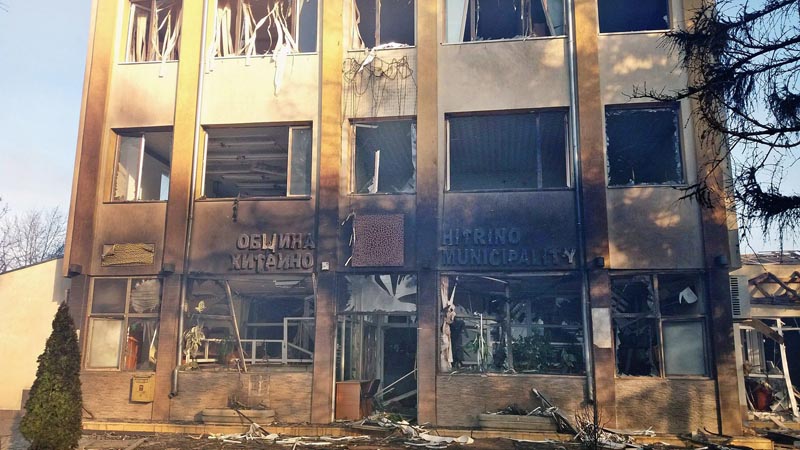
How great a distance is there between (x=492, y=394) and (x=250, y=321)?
7.40 m

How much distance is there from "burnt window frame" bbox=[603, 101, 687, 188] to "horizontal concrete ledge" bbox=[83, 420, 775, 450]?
537cm

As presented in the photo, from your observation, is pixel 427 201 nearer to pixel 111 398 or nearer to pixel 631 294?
pixel 631 294

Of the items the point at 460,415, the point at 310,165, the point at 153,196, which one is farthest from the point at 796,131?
the point at 153,196

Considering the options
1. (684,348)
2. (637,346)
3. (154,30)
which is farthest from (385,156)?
(684,348)

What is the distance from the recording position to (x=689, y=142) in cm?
1423

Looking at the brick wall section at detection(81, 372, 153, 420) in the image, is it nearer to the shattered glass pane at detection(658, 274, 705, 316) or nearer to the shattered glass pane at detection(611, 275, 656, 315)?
the shattered glass pane at detection(611, 275, 656, 315)

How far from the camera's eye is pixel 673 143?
14.6 meters

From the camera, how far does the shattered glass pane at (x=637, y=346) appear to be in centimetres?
1373

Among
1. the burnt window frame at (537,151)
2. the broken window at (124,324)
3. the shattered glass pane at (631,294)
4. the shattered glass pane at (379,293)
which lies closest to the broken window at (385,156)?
the burnt window frame at (537,151)

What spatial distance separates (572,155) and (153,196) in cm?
1066

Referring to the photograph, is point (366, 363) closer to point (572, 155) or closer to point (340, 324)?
point (340, 324)

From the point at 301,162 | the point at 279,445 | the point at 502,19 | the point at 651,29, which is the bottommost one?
the point at 279,445

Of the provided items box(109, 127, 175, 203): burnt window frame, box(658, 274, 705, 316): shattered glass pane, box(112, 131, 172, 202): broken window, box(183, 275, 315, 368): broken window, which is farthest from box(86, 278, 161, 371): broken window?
box(658, 274, 705, 316): shattered glass pane

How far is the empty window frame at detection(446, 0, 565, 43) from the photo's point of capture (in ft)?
51.0
